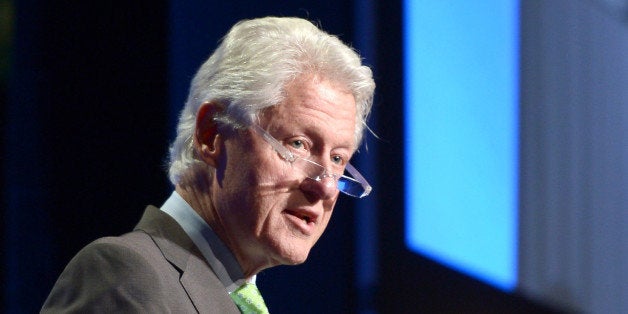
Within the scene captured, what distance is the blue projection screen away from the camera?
8.01 ft

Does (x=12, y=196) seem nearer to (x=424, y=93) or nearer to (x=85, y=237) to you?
(x=85, y=237)

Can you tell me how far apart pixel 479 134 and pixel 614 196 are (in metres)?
0.41

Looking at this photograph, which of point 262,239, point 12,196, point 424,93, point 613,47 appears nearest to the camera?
point 262,239

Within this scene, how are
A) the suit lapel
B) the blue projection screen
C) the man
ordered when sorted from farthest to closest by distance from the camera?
the blue projection screen < the man < the suit lapel

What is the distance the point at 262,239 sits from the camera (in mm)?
1407

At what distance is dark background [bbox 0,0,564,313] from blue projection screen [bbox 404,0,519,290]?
0.18ft

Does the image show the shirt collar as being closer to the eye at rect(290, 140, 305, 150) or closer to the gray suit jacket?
the gray suit jacket

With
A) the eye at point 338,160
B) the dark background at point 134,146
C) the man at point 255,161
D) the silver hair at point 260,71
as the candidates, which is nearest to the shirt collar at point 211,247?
the man at point 255,161

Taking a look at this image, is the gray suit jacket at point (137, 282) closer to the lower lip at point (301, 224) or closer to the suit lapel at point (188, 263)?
the suit lapel at point (188, 263)

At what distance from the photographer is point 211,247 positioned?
142cm

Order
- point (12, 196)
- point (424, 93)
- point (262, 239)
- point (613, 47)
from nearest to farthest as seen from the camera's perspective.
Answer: point (262, 239) → point (613, 47) → point (12, 196) → point (424, 93)

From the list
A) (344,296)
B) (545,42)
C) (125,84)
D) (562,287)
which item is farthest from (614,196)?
(125,84)

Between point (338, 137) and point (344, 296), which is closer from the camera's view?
point (338, 137)

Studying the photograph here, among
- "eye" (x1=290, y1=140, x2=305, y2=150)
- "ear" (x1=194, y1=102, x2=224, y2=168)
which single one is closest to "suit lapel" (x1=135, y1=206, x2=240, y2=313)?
"ear" (x1=194, y1=102, x2=224, y2=168)
